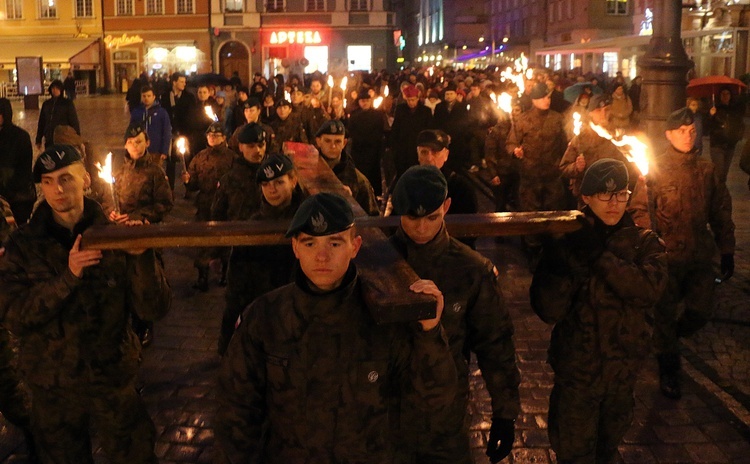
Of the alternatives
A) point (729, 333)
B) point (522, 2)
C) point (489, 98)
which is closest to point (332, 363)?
point (729, 333)

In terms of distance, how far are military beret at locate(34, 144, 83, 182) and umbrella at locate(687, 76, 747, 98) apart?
1188 centimetres

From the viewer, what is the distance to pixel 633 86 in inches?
888

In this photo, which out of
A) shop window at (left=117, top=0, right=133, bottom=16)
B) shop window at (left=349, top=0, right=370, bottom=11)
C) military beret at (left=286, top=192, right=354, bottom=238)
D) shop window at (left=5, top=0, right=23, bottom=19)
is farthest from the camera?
shop window at (left=5, top=0, right=23, bottom=19)

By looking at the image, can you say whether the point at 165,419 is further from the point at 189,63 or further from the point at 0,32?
the point at 0,32

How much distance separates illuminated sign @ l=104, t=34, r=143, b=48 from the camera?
54438mm

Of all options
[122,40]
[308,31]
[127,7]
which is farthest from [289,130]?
[127,7]

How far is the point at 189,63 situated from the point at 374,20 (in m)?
12.1

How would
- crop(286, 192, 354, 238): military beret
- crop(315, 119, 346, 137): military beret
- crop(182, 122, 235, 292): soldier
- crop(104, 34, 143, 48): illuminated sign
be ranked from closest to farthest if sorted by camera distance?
Result: crop(286, 192, 354, 238): military beret
crop(315, 119, 346, 137): military beret
crop(182, 122, 235, 292): soldier
crop(104, 34, 143, 48): illuminated sign

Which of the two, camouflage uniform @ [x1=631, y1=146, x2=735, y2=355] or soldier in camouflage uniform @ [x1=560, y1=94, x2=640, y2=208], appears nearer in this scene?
camouflage uniform @ [x1=631, y1=146, x2=735, y2=355]

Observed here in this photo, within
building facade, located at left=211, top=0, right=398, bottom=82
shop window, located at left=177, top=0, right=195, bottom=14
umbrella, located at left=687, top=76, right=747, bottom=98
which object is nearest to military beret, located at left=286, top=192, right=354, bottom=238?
umbrella, located at left=687, top=76, right=747, bottom=98

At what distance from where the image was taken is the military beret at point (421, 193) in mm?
3475

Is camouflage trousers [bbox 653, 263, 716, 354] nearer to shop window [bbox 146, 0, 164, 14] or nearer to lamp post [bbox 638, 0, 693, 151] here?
lamp post [bbox 638, 0, 693, 151]

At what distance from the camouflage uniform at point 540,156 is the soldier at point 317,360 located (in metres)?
6.73

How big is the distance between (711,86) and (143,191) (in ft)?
32.8
